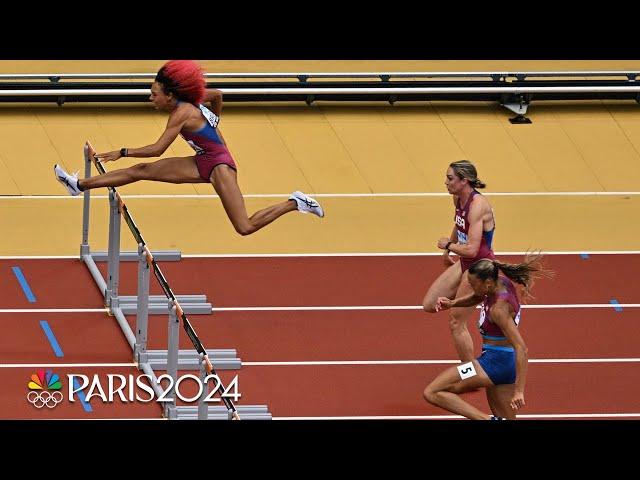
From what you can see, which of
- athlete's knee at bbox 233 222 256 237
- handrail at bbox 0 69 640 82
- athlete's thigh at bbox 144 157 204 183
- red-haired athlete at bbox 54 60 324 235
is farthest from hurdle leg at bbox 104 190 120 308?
handrail at bbox 0 69 640 82

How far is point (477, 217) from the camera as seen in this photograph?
36.5ft

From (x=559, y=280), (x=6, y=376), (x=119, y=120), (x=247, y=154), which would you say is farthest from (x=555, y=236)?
(x=6, y=376)

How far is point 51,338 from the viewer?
12344 mm

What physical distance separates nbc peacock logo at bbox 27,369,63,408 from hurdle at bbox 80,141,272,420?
0.66 metres

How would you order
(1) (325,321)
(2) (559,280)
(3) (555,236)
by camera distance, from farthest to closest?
1. (3) (555,236)
2. (2) (559,280)
3. (1) (325,321)

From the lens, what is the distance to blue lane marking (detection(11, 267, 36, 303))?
1312 centimetres

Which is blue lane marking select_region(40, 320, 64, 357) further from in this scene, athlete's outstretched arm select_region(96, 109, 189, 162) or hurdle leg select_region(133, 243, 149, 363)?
athlete's outstretched arm select_region(96, 109, 189, 162)

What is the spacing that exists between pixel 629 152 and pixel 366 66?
3.17m

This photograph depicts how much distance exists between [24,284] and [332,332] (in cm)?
264

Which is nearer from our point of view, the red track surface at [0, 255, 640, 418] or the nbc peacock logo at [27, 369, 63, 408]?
the nbc peacock logo at [27, 369, 63, 408]

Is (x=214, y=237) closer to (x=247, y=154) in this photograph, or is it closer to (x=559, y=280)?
(x=247, y=154)

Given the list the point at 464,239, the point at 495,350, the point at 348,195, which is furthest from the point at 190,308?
the point at 348,195

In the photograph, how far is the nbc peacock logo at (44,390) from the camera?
11.2 m

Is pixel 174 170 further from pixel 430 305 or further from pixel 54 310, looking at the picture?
pixel 54 310
